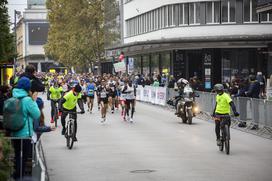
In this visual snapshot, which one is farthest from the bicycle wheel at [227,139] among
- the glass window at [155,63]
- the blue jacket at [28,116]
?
the glass window at [155,63]

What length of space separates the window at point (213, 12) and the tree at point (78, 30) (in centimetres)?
2363

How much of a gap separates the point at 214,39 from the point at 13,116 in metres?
42.0

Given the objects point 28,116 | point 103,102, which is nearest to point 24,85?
point 28,116

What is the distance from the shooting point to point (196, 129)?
2548 centimetres

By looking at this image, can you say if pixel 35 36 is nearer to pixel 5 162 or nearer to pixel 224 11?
pixel 224 11

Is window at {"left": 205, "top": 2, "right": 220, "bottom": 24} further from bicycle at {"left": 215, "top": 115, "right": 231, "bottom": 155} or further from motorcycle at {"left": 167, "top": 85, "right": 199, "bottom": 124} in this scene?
bicycle at {"left": 215, "top": 115, "right": 231, "bottom": 155}

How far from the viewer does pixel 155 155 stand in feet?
57.0

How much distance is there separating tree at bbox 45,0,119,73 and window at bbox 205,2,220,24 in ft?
77.5

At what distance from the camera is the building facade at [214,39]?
52.2m

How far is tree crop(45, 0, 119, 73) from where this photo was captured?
2980 inches

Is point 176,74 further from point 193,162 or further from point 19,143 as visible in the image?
point 19,143

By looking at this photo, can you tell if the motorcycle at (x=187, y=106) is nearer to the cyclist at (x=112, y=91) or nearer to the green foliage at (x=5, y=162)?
the cyclist at (x=112, y=91)

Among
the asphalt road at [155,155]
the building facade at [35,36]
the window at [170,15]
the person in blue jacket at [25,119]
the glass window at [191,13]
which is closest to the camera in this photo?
the person in blue jacket at [25,119]

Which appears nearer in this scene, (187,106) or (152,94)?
(187,106)
